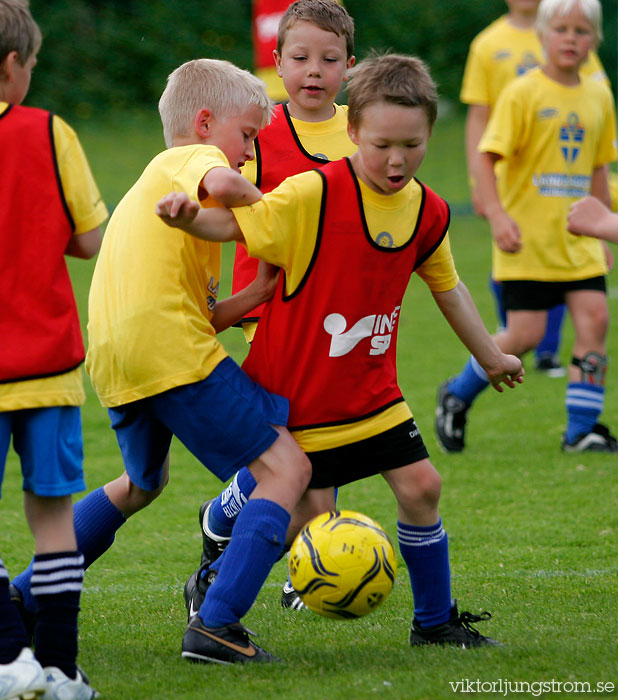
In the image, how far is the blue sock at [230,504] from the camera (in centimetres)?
387

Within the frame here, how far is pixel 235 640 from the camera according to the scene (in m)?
3.34

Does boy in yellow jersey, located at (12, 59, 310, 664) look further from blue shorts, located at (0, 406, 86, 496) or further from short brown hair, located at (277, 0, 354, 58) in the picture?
short brown hair, located at (277, 0, 354, 58)

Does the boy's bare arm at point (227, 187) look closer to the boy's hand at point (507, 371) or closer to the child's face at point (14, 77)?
the child's face at point (14, 77)

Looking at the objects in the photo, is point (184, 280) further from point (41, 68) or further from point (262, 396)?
point (41, 68)

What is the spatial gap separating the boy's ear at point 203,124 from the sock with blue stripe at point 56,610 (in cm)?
132

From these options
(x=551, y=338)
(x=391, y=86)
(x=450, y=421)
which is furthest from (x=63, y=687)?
(x=551, y=338)

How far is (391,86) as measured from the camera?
3354 mm

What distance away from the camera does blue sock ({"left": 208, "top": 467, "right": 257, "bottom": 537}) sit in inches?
152

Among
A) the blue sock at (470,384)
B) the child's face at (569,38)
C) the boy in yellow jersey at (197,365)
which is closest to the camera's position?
the boy in yellow jersey at (197,365)

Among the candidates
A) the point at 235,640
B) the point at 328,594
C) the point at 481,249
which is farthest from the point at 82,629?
the point at 481,249

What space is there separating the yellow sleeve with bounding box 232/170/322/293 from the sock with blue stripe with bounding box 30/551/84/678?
1014mm

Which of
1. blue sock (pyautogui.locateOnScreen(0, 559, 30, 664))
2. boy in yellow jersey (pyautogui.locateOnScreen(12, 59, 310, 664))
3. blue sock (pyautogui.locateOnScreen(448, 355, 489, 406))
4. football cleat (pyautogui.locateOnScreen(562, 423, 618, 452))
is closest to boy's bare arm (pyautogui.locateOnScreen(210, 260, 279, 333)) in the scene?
boy in yellow jersey (pyautogui.locateOnScreen(12, 59, 310, 664))

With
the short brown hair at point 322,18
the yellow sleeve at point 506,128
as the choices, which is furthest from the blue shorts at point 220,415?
the yellow sleeve at point 506,128

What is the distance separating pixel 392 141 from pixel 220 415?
926 millimetres
